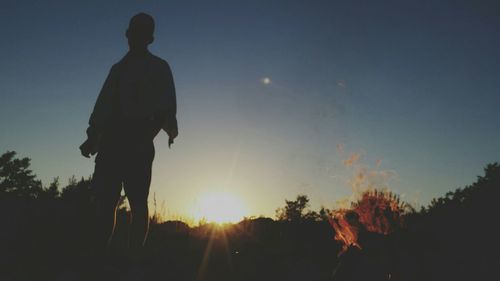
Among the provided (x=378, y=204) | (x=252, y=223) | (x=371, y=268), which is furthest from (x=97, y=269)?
(x=252, y=223)

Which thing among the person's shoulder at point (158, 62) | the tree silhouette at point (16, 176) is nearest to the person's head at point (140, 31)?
the person's shoulder at point (158, 62)

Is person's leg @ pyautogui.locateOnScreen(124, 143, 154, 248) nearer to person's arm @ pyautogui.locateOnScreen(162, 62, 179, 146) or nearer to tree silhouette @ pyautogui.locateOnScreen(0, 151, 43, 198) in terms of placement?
person's arm @ pyautogui.locateOnScreen(162, 62, 179, 146)

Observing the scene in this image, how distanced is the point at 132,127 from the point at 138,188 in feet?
2.05

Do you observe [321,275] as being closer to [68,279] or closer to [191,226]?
[68,279]

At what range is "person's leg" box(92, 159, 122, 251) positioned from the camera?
3861 millimetres

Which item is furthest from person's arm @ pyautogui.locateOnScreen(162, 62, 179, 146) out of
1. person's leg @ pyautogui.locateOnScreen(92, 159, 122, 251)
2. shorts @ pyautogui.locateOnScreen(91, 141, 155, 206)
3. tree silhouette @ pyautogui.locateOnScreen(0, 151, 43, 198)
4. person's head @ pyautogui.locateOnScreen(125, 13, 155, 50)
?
tree silhouette @ pyautogui.locateOnScreen(0, 151, 43, 198)

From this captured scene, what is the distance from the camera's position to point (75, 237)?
6602 millimetres

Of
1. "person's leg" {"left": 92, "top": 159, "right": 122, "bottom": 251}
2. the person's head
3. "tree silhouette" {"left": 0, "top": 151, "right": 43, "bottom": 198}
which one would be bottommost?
"person's leg" {"left": 92, "top": 159, "right": 122, "bottom": 251}

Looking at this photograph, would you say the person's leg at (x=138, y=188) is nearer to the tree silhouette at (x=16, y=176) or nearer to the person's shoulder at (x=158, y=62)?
the person's shoulder at (x=158, y=62)

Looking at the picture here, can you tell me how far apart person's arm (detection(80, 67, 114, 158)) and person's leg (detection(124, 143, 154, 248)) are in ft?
1.72

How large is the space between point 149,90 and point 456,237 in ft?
13.9

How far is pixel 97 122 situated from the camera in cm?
419

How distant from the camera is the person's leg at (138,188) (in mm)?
3957

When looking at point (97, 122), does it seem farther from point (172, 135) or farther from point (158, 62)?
point (158, 62)
